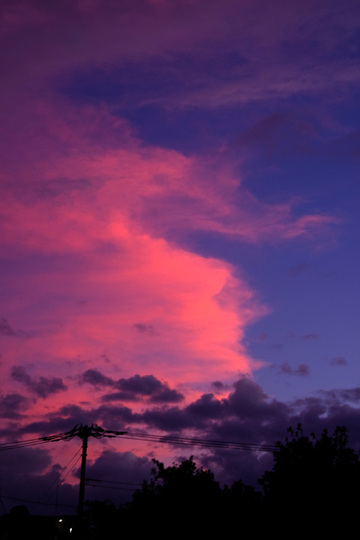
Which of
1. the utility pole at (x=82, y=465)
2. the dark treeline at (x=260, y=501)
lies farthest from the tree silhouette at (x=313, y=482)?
the utility pole at (x=82, y=465)

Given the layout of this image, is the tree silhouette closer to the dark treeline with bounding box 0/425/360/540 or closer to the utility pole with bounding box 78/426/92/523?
the dark treeline with bounding box 0/425/360/540

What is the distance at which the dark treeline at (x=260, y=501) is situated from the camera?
3557 cm

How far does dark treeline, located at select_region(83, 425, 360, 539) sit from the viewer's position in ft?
117

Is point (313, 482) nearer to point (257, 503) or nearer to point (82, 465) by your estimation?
point (257, 503)

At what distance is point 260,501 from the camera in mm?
43125

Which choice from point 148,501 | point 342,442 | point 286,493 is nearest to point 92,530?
point 148,501

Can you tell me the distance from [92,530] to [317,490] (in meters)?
22.8

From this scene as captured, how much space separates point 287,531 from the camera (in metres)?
35.5

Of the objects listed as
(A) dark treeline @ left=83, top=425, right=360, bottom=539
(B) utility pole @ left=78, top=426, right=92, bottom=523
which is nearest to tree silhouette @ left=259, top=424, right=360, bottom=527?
(A) dark treeline @ left=83, top=425, right=360, bottom=539

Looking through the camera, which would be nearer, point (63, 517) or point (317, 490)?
point (317, 490)

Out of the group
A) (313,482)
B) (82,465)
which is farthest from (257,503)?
(82,465)

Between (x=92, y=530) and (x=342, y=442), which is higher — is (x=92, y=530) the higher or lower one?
the lower one

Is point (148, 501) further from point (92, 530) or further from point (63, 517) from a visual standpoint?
point (63, 517)

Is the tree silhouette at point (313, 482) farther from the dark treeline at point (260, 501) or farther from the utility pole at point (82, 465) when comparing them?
the utility pole at point (82, 465)
